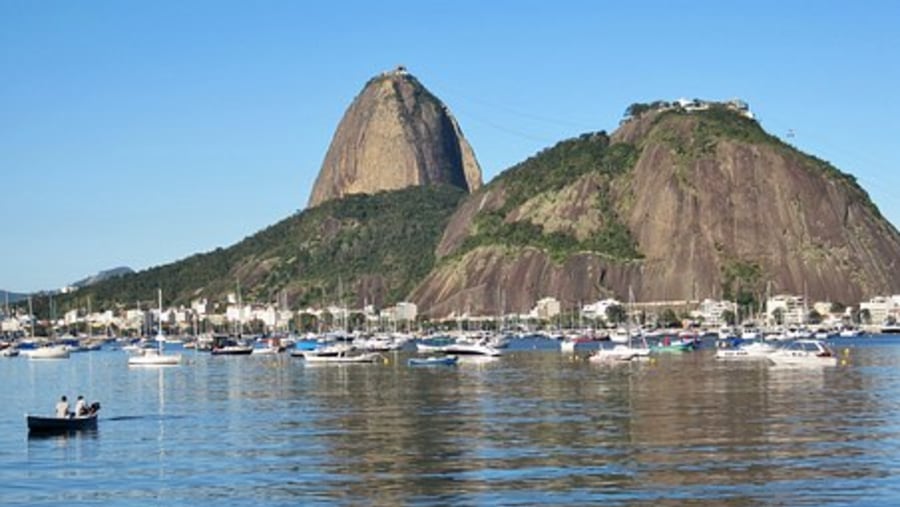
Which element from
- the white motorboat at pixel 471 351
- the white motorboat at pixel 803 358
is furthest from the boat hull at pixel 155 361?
the white motorboat at pixel 803 358

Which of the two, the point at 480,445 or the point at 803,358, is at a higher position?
the point at 803,358

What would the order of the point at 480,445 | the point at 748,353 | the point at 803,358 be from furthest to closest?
the point at 748,353 → the point at 803,358 → the point at 480,445

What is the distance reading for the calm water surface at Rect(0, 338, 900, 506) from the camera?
40.6 m

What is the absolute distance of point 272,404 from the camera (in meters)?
76.8

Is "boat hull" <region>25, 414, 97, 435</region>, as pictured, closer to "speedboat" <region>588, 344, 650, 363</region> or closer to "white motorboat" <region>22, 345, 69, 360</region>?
"speedboat" <region>588, 344, 650, 363</region>

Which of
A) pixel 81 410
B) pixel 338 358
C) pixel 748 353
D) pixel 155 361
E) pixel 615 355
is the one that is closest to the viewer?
pixel 81 410

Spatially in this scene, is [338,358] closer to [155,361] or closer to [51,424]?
[155,361]

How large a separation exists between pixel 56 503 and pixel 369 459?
1124 centimetres

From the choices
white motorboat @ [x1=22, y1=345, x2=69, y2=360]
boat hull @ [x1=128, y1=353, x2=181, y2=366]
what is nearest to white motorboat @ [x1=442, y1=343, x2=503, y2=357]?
boat hull @ [x1=128, y1=353, x2=181, y2=366]

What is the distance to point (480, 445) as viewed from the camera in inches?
2030

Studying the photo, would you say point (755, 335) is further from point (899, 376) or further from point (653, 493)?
point (653, 493)

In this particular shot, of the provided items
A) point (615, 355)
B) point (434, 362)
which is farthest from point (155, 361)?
point (615, 355)

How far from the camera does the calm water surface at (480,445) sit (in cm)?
4056

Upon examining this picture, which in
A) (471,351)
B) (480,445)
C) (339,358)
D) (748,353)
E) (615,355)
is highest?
(471,351)
